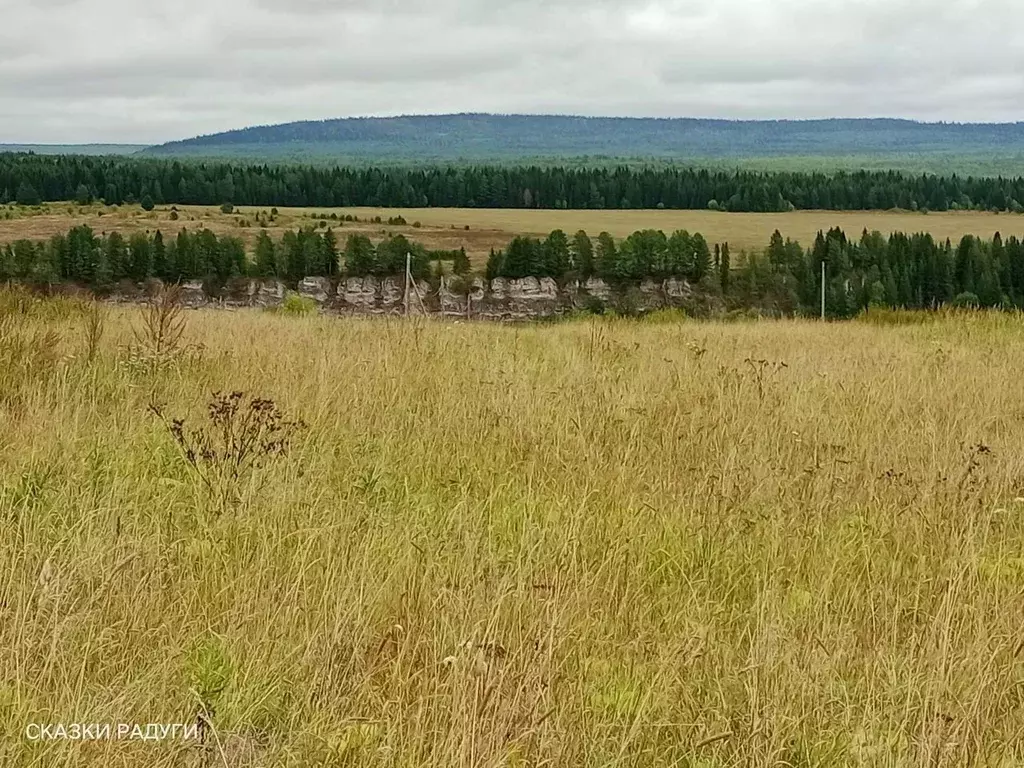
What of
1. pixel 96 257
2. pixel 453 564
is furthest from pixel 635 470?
pixel 96 257

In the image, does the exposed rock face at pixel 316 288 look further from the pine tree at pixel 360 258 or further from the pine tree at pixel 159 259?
the pine tree at pixel 159 259

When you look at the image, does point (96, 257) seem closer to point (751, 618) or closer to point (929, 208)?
point (751, 618)

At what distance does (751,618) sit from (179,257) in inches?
2716

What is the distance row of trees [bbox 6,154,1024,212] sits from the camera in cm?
12512

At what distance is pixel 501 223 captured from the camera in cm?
10656

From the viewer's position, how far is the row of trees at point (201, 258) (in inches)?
2436

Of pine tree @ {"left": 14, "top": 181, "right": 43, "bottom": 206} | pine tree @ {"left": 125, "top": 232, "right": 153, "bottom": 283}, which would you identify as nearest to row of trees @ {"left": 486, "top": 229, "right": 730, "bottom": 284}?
pine tree @ {"left": 125, "top": 232, "right": 153, "bottom": 283}

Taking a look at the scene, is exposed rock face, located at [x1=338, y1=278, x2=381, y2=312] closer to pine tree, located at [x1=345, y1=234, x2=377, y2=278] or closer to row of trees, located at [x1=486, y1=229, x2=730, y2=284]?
pine tree, located at [x1=345, y1=234, x2=377, y2=278]

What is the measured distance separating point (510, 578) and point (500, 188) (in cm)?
14084

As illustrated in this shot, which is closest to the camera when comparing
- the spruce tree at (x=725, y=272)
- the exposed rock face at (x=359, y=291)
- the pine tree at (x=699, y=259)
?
the exposed rock face at (x=359, y=291)

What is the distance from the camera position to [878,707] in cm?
289

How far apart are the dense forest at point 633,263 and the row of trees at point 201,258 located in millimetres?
90

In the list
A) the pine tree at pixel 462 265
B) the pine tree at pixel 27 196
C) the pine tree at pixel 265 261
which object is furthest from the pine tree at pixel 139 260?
the pine tree at pixel 27 196

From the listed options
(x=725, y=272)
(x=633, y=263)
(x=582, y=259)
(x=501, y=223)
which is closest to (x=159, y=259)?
(x=582, y=259)
